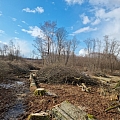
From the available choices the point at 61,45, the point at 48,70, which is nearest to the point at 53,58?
the point at 61,45

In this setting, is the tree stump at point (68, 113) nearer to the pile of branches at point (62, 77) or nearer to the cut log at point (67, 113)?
the cut log at point (67, 113)

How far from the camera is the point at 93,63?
2505 cm

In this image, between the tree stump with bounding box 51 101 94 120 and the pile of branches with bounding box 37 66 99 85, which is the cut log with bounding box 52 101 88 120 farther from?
the pile of branches with bounding box 37 66 99 85

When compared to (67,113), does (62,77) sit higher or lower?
higher

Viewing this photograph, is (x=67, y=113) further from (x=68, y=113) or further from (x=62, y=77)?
(x=62, y=77)

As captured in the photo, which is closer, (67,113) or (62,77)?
(67,113)

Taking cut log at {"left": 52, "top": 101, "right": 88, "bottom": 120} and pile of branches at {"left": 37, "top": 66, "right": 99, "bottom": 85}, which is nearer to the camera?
cut log at {"left": 52, "top": 101, "right": 88, "bottom": 120}

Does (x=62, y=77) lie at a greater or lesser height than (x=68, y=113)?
greater

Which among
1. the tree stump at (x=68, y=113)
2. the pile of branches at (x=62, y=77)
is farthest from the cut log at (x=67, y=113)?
the pile of branches at (x=62, y=77)

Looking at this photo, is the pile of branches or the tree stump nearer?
the tree stump

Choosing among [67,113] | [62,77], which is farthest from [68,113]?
[62,77]

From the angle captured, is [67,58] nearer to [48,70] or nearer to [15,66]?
[15,66]

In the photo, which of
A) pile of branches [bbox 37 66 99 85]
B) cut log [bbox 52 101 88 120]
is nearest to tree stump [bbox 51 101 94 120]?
cut log [bbox 52 101 88 120]

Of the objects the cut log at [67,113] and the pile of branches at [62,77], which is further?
the pile of branches at [62,77]
